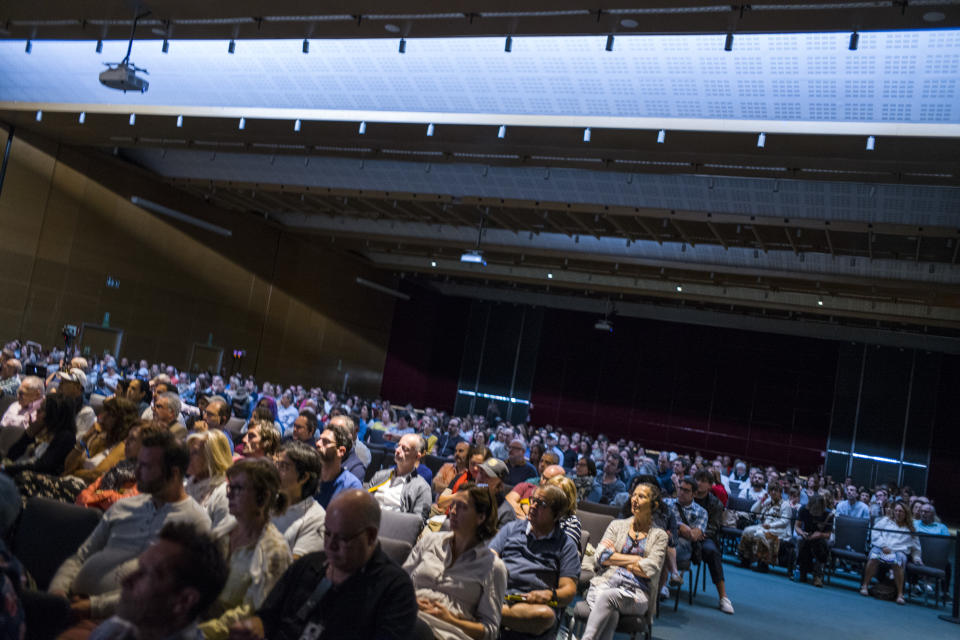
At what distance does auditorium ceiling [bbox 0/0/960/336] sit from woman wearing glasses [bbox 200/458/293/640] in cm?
501

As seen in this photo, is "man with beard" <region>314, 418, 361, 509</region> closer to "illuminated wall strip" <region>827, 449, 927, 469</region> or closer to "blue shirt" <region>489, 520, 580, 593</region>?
"blue shirt" <region>489, 520, 580, 593</region>

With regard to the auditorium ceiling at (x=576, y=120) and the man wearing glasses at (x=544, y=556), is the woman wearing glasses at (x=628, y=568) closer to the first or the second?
the man wearing glasses at (x=544, y=556)

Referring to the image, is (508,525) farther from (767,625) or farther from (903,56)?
(903,56)

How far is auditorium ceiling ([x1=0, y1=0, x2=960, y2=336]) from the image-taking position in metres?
7.31

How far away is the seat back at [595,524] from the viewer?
6047mm

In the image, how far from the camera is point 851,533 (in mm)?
10328

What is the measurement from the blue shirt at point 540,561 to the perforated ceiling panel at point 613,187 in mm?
8101

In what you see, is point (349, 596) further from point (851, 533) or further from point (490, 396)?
point (490, 396)

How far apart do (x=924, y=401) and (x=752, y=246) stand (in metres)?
11.8

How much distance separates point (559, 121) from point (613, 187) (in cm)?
314

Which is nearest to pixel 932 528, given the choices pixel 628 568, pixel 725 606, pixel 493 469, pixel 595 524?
pixel 725 606

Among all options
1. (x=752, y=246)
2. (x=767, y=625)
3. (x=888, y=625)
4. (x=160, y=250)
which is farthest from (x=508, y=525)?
(x=160, y=250)

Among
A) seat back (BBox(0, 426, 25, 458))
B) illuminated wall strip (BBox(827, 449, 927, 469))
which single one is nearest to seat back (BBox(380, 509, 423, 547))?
seat back (BBox(0, 426, 25, 458))

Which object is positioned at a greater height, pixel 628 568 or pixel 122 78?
pixel 122 78
